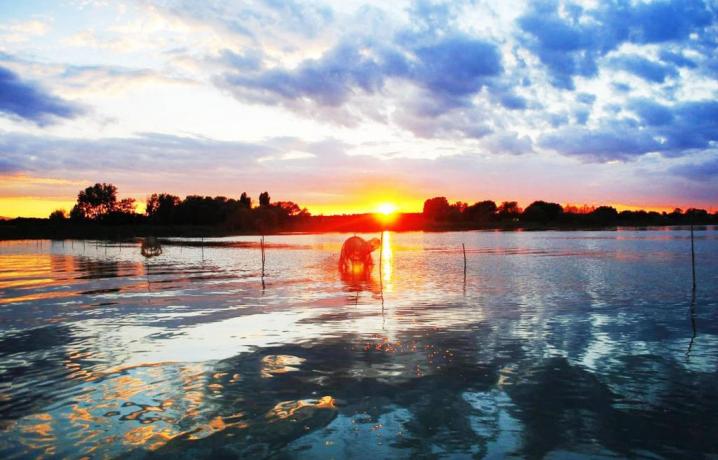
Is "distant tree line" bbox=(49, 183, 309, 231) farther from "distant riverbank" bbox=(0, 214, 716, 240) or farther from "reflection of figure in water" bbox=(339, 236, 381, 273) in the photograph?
"reflection of figure in water" bbox=(339, 236, 381, 273)

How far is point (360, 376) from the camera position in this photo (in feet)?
34.1

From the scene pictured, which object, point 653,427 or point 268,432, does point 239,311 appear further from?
point 653,427

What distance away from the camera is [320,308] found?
19109mm

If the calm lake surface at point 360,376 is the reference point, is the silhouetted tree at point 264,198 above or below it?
above

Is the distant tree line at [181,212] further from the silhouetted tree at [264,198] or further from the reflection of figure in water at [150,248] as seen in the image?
the reflection of figure in water at [150,248]

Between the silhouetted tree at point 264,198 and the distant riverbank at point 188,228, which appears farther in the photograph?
the silhouetted tree at point 264,198

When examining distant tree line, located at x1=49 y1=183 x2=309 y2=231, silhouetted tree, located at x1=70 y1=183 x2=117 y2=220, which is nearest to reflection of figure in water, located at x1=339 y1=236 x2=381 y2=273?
distant tree line, located at x1=49 y1=183 x2=309 y2=231

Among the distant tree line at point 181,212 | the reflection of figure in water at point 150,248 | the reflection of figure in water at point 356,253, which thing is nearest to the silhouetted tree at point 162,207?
the distant tree line at point 181,212

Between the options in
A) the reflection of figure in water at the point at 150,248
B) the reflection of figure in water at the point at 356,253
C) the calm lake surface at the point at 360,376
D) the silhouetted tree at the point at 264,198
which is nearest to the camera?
the calm lake surface at the point at 360,376

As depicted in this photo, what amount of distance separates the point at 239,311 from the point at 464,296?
9889 mm

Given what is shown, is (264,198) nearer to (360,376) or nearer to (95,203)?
(95,203)

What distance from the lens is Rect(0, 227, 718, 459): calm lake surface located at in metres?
7.38

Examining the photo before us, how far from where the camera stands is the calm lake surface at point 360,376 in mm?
7375

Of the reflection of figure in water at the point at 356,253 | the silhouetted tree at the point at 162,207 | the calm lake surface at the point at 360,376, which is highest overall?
the silhouetted tree at the point at 162,207
